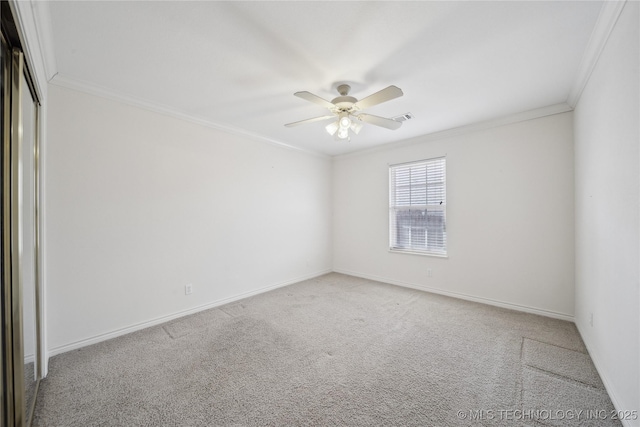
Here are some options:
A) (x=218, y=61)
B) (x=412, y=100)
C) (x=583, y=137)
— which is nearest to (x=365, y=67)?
(x=412, y=100)

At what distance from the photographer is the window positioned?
3.94 metres

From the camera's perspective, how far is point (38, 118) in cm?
195

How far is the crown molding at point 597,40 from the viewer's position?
4.92 ft

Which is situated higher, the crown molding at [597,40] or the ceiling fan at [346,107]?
the crown molding at [597,40]

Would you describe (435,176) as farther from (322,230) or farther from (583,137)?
(322,230)

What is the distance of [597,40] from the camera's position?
5.78 feet

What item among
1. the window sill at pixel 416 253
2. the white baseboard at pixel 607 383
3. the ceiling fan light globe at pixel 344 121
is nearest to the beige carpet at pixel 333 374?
the white baseboard at pixel 607 383

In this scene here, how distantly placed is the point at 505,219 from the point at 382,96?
8.17 ft

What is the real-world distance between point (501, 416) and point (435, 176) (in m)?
3.13

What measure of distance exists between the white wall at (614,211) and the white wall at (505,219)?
1.86 ft

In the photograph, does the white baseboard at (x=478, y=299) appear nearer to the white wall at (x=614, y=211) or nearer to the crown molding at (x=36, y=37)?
the white wall at (x=614, y=211)

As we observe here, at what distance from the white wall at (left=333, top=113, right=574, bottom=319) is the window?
11 centimetres

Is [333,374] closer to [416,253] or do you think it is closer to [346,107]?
[346,107]

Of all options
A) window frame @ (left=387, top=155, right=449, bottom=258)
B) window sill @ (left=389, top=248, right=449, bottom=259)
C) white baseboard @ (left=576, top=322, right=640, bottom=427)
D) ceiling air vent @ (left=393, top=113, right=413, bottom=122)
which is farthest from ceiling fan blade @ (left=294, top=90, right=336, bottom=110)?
window sill @ (left=389, top=248, right=449, bottom=259)
